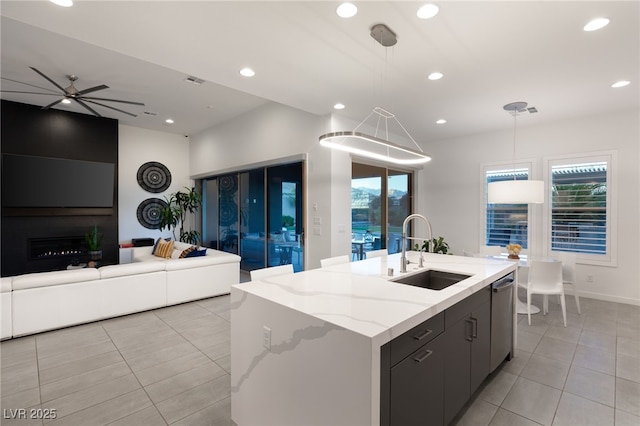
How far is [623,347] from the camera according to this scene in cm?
309

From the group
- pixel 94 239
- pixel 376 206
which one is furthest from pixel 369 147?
pixel 94 239

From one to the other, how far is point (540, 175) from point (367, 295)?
4.95 m

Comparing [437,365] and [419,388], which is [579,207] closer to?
[437,365]

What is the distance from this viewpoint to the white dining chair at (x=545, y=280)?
3.71 metres

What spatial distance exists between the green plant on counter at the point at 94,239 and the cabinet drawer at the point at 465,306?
6474 mm

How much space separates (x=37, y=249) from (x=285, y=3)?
6.45 meters

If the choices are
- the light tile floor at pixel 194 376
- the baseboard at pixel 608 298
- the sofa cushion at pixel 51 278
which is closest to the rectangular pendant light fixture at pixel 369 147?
the light tile floor at pixel 194 376

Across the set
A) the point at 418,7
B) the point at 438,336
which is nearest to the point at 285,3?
the point at 418,7

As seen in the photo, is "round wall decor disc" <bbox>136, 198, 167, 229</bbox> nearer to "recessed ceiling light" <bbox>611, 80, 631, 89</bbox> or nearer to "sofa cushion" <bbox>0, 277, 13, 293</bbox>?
"sofa cushion" <bbox>0, 277, 13, 293</bbox>

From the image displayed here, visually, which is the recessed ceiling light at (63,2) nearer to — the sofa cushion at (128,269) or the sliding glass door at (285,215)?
the sofa cushion at (128,269)

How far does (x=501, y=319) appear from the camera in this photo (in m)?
2.58

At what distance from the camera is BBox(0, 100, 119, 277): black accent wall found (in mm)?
5410

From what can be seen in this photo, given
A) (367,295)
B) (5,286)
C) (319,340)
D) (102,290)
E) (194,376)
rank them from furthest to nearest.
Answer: (102,290), (5,286), (194,376), (367,295), (319,340)

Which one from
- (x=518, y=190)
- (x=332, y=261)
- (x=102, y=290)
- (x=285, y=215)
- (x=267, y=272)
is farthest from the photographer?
(x=285, y=215)
